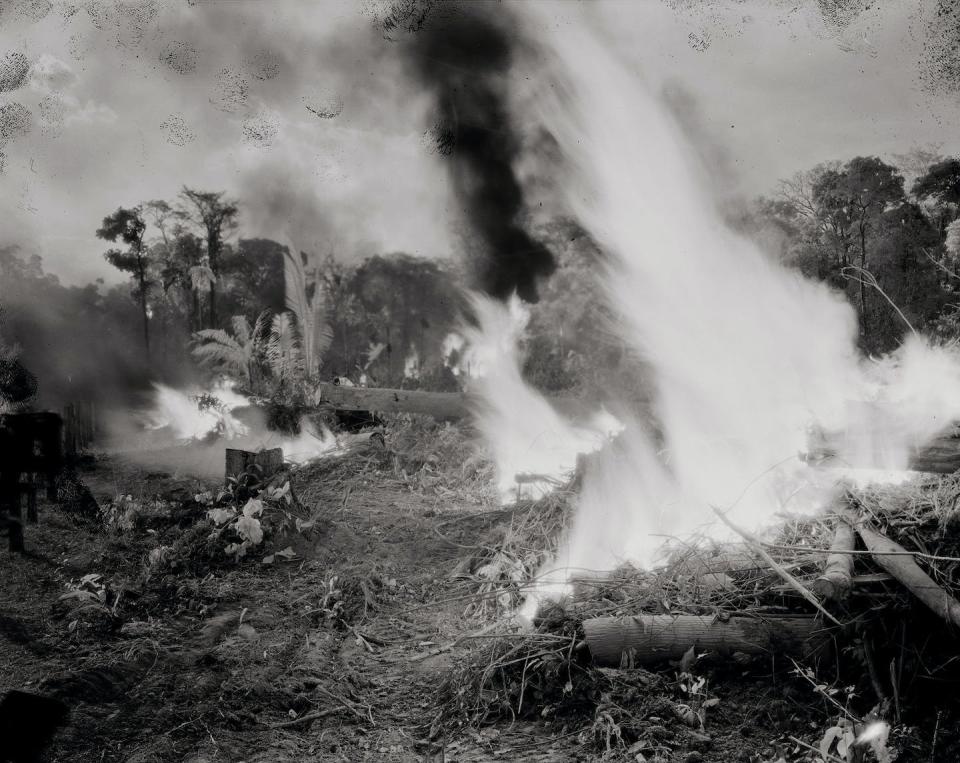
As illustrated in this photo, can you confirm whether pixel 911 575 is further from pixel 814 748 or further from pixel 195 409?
pixel 195 409

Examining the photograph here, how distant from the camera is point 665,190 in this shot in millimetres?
7926

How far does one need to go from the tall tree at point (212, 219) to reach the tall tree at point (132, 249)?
1.17m

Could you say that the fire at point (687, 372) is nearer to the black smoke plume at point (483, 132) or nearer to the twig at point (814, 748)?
the black smoke plume at point (483, 132)

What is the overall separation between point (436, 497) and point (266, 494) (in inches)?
84.5

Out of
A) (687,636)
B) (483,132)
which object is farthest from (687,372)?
(483,132)

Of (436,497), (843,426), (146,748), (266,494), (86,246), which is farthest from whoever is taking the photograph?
(86,246)

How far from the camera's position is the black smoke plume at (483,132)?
37.1ft

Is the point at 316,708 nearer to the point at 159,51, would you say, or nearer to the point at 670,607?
the point at 670,607

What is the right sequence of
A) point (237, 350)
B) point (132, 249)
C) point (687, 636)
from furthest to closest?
point (237, 350) < point (132, 249) < point (687, 636)

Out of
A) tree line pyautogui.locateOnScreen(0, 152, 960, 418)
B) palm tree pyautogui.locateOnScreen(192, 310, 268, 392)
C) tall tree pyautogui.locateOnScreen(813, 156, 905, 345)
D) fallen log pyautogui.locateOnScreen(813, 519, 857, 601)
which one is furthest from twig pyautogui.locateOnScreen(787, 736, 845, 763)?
palm tree pyautogui.locateOnScreen(192, 310, 268, 392)

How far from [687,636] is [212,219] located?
45.5 feet

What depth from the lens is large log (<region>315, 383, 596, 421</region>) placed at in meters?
11.0

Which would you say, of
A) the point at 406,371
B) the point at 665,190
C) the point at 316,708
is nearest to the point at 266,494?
the point at 316,708

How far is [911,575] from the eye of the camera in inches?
126
